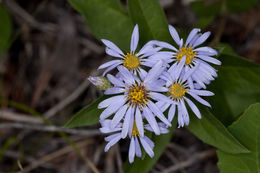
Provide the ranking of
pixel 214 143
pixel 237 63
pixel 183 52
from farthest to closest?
pixel 237 63 < pixel 183 52 < pixel 214 143

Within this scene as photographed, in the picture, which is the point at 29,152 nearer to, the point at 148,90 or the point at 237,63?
the point at 148,90

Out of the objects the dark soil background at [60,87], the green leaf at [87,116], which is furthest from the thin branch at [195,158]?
the green leaf at [87,116]

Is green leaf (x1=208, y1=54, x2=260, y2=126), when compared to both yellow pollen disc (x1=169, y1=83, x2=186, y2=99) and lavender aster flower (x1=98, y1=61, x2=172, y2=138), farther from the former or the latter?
lavender aster flower (x1=98, y1=61, x2=172, y2=138)

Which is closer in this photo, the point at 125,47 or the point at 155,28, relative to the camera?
the point at 155,28

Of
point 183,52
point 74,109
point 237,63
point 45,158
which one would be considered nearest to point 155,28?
point 183,52

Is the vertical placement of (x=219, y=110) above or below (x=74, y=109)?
below

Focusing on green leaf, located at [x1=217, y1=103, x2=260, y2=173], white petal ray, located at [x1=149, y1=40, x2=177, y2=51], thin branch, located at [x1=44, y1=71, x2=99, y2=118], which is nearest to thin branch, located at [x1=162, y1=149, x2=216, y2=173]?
green leaf, located at [x1=217, y1=103, x2=260, y2=173]

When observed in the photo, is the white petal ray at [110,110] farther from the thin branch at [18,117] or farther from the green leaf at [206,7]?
the thin branch at [18,117]
